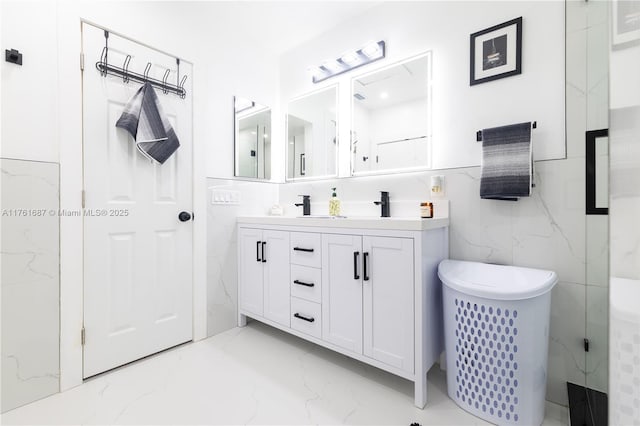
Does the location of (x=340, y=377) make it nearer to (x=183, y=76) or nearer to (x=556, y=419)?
(x=556, y=419)

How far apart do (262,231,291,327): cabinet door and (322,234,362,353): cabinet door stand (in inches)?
13.3

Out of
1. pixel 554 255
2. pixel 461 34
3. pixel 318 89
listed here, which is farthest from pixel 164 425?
pixel 461 34

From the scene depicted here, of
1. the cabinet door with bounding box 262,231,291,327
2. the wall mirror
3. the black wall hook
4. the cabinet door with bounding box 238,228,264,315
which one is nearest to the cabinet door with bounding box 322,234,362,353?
the cabinet door with bounding box 262,231,291,327

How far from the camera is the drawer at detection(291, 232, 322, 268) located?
1737 mm

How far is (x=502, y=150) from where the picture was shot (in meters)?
1.44

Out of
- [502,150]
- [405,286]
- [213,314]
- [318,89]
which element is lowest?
[213,314]

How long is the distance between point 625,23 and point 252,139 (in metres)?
2.29

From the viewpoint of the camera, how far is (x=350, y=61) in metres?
2.18

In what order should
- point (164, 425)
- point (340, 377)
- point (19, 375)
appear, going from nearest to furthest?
point (164, 425) → point (19, 375) → point (340, 377)

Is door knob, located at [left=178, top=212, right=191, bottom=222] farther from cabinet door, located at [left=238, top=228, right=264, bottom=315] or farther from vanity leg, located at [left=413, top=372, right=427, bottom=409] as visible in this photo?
vanity leg, located at [left=413, top=372, right=427, bottom=409]

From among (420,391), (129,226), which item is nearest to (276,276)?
(129,226)

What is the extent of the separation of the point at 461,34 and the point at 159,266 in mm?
2474

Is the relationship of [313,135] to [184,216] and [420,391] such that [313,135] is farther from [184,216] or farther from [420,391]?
[420,391]

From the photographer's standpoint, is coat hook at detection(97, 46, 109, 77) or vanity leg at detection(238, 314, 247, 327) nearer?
coat hook at detection(97, 46, 109, 77)
